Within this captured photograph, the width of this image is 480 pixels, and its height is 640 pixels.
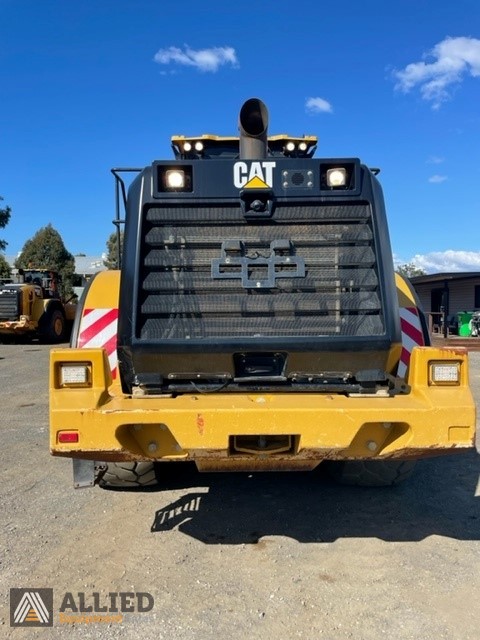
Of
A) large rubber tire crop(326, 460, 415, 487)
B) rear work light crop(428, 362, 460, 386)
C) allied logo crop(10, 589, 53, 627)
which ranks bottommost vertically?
allied logo crop(10, 589, 53, 627)

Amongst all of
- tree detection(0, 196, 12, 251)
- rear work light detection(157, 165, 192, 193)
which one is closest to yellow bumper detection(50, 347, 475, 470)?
rear work light detection(157, 165, 192, 193)

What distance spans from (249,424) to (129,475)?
162 cm

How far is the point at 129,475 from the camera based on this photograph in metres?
4.08

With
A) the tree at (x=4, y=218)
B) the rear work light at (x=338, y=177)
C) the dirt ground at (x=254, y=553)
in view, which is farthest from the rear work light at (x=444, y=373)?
the tree at (x=4, y=218)

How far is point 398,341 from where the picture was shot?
10.5ft

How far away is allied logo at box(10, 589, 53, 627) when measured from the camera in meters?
2.65

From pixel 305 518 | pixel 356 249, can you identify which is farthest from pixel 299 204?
pixel 305 518

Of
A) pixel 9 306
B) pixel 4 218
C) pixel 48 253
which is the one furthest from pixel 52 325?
pixel 48 253

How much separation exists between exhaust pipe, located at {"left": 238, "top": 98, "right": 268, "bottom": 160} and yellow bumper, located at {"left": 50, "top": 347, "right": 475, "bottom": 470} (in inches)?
66.5

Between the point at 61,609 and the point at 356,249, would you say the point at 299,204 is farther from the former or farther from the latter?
the point at 61,609

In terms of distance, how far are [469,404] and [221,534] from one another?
68.6 inches

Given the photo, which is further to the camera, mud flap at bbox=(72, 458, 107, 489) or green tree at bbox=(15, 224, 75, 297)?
green tree at bbox=(15, 224, 75, 297)

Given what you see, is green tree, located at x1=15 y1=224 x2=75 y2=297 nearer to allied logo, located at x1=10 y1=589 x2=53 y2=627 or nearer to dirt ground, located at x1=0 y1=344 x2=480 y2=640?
dirt ground, located at x1=0 y1=344 x2=480 y2=640

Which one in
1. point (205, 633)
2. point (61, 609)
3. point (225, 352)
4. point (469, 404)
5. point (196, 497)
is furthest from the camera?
point (196, 497)
